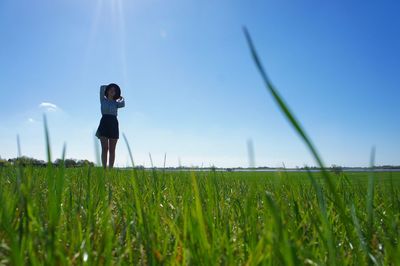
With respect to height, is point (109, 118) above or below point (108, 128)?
above

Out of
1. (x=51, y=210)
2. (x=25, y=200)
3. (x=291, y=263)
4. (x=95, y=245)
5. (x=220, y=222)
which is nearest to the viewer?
(x=291, y=263)

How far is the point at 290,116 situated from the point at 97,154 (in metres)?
0.65

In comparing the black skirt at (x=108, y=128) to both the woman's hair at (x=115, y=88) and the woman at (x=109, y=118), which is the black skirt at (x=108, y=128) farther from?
the woman's hair at (x=115, y=88)

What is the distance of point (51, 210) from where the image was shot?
2.54 feet

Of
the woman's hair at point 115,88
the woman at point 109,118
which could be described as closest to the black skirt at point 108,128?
the woman at point 109,118

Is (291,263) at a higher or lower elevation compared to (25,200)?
lower

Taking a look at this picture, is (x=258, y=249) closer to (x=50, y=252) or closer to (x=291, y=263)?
(x=291, y=263)

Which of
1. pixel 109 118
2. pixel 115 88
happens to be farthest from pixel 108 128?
pixel 115 88

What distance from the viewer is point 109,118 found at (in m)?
8.53

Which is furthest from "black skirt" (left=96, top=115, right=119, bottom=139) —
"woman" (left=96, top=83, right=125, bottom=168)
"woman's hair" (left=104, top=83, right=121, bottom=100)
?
"woman's hair" (left=104, top=83, right=121, bottom=100)

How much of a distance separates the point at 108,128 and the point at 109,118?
249 mm

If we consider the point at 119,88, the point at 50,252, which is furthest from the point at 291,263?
the point at 119,88

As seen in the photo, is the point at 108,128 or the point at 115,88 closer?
the point at 108,128

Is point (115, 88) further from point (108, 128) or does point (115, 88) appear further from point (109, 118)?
point (108, 128)
